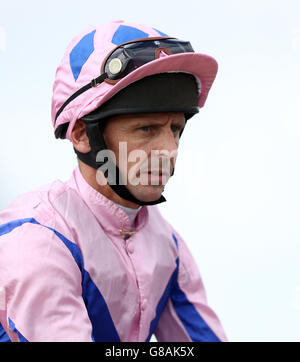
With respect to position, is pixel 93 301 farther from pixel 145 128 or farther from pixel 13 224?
pixel 145 128

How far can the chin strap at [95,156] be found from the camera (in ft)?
5.37

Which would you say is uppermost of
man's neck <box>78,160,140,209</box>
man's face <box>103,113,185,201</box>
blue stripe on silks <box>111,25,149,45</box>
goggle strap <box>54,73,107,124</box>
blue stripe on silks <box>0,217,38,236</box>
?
blue stripe on silks <box>111,25,149,45</box>

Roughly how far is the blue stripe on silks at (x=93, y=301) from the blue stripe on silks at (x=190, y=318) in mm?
385

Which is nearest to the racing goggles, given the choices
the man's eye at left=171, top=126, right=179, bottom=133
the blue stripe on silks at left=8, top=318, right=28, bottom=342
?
the man's eye at left=171, top=126, right=179, bottom=133

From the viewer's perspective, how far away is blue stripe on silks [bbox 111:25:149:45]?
1.67 m

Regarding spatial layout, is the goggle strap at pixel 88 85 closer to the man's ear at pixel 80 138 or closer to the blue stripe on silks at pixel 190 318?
the man's ear at pixel 80 138

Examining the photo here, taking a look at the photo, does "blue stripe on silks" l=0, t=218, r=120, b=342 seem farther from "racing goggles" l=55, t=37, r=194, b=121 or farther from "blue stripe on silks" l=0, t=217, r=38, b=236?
"racing goggles" l=55, t=37, r=194, b=121

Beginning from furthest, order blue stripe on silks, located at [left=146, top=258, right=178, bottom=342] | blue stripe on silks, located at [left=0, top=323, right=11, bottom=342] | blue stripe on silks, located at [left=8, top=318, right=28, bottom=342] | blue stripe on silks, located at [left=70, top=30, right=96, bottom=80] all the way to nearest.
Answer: blue stripe on silks, located at [left=146, top=258, right=178, bottom=342], blue stripe on silks, located at [left=70, top=30, right=96, bottom=80], blue stripe on silks, located at [left=0, top=323, right=11, bottom=342], blue stripe on silks, located at [left=8, top=318, right=28, bottom=342]

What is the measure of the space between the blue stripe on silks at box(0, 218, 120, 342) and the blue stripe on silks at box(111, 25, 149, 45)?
0.58 m

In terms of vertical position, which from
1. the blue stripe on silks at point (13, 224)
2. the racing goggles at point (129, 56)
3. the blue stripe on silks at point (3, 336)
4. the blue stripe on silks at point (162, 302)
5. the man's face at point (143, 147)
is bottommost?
the blue stripe on silks at point (162, 302)

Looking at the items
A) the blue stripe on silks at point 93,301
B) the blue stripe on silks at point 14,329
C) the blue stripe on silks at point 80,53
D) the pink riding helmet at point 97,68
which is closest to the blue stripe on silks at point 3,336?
the blue stripe on silks at point 14,329

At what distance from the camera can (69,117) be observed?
5.49 feet
